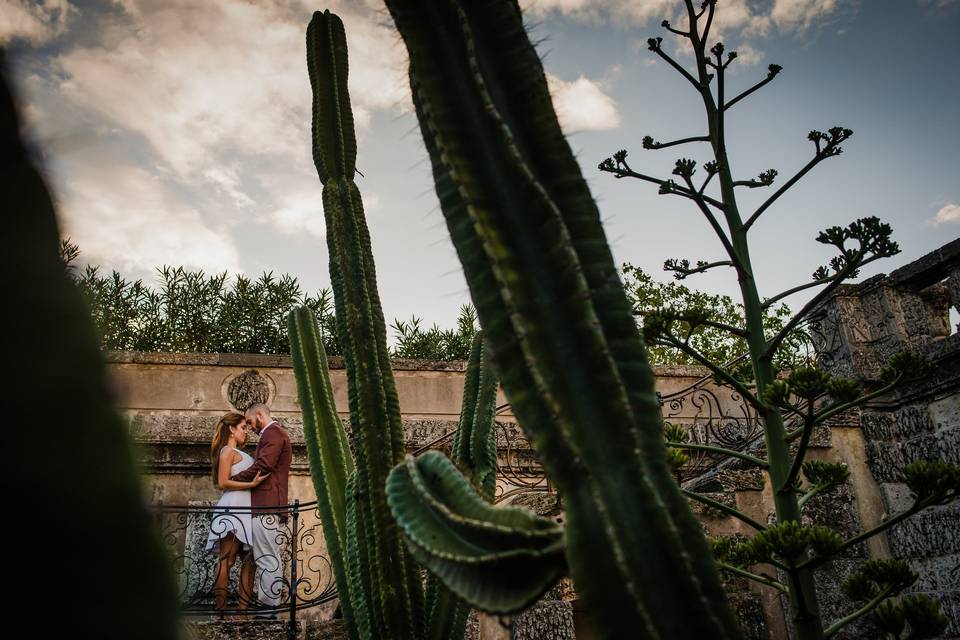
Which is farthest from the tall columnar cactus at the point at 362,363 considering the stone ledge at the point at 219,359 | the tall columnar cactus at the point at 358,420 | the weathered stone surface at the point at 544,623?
the stone ledge at the point at 219,359

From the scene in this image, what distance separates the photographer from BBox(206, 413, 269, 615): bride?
5848mm

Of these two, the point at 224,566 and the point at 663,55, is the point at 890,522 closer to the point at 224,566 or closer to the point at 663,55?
the point at 663,55

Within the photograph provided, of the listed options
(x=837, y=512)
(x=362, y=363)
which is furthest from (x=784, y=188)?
(x=837, y=512)

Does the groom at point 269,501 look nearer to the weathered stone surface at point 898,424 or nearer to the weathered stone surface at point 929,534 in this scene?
the weathered stone surface at point 929,534

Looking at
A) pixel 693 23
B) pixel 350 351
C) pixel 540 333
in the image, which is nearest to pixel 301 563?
pixel 350 351

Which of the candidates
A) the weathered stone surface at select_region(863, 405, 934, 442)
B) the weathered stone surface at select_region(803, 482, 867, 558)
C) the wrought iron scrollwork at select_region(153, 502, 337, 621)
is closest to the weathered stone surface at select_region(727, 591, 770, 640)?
the weathered stone surface at select_region(803, 482, 867, 558)

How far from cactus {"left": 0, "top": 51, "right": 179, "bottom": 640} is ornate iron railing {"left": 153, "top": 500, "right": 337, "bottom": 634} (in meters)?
5.49

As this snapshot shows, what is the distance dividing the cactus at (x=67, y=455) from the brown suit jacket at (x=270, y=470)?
6007mm

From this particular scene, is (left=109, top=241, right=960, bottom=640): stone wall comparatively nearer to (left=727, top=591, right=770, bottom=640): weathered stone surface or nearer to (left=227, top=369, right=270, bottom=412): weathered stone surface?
(left=727, top=591, right=770, bottom=640): weathered stone surface

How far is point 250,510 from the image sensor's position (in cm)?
583

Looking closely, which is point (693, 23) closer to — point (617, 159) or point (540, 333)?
point (617, 159)

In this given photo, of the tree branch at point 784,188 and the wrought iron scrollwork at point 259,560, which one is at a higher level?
the tree branch at point 784,188

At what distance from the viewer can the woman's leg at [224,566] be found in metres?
5.71

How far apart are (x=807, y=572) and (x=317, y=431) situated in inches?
84.6
